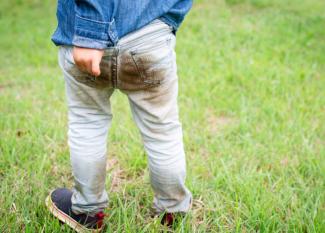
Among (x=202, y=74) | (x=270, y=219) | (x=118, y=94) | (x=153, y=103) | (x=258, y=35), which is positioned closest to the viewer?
(x=153, y=103)

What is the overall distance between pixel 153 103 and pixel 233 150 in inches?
42.3

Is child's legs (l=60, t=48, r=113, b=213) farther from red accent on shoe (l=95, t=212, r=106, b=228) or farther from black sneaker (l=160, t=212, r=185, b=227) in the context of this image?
black sneaker (l=160, t=212, r=185, b=227)

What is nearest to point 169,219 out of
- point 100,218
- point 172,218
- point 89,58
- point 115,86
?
point 172,218

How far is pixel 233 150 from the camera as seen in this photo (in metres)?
2.42

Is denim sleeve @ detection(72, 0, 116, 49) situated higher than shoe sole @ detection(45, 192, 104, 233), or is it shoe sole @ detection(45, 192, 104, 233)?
denim sleeve @ detection(72, 0, 116, 49)

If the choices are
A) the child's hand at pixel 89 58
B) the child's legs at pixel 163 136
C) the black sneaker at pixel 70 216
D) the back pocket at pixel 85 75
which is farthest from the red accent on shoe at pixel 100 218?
the child's hand at pixel 89 58

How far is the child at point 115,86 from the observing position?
1269 mm

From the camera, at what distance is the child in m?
1.27

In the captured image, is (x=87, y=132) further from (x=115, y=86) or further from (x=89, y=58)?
(x=89, y=58)

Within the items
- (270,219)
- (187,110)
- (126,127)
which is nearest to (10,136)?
(126,127)

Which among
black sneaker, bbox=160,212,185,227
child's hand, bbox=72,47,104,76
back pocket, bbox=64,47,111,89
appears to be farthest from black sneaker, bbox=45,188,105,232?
child's hand, bbox=72,47,104,76

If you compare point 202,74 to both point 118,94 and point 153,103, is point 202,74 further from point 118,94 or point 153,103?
point 153,103

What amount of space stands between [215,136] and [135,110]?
1159mm

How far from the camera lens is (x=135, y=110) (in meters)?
1.52
